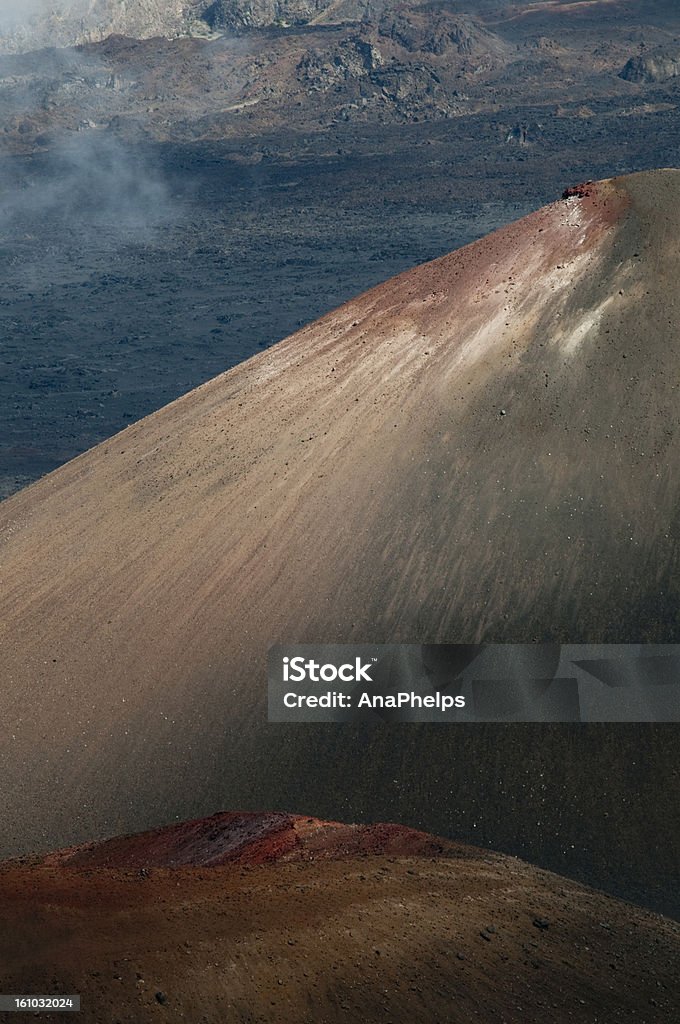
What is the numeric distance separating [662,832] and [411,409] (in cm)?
1246

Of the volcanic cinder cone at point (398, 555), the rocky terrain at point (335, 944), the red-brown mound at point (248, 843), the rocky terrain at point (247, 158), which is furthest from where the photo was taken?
the rocky terrain at point (247, 158)

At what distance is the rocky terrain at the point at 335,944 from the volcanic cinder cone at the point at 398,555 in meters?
4.70

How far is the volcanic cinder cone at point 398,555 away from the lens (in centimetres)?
2773

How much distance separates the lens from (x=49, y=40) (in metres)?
175

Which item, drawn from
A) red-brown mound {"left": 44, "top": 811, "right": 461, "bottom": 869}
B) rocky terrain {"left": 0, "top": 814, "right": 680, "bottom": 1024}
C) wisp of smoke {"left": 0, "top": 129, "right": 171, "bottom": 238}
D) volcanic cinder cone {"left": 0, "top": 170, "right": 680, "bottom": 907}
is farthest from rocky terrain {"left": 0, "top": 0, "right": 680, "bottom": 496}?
rocky terrain {"left": 0, "top": 814, "right": 680, "bottom": 1024}

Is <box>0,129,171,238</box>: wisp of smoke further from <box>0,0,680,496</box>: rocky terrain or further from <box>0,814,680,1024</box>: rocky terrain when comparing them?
<box>0,814,680,1024</box>: rocky terrain

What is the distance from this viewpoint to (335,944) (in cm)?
1892

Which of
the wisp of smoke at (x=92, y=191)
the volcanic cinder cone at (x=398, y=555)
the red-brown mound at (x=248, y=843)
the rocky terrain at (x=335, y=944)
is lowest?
the rocky terrain at (x=335, y=944)

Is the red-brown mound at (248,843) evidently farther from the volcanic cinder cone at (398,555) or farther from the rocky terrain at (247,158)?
the rocky terrain at (247,158)

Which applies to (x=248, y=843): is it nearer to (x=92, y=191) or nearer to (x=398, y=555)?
(x=398, y=555)

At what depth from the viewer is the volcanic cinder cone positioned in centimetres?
2773

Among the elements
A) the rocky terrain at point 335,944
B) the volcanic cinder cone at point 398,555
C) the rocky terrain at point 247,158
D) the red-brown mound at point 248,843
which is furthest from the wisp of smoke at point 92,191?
the rocky terrain at point 335,944

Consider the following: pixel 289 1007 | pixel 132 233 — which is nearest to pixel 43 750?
pixel 289 1007

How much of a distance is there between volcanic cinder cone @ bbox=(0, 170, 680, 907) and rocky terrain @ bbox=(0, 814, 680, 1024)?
15.4ft
